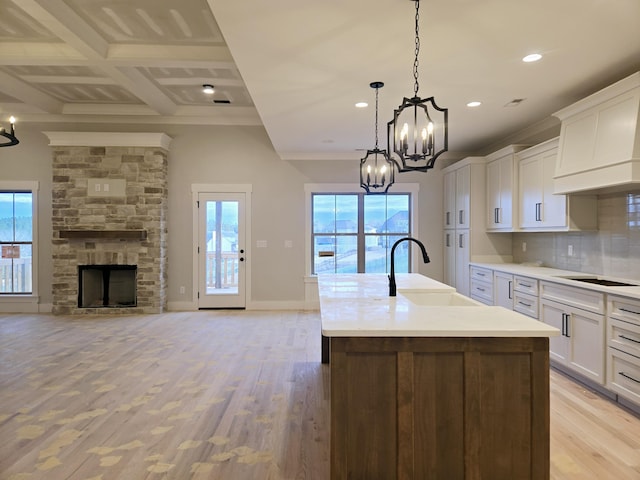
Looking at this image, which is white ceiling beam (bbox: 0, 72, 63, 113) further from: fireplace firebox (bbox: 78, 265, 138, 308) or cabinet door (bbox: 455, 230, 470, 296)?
cabinet door (bbox: 455, 230, 470, 296)

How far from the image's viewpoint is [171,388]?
3430mm

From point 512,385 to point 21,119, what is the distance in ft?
25.6

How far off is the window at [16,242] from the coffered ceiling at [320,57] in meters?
1.48

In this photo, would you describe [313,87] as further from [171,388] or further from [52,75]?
[52,75]

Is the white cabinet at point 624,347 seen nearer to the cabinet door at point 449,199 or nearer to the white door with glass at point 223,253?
the cabinet door at point 449,199

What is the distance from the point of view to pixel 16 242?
6.73 m

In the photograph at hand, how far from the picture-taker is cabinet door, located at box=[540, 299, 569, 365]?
366 cm

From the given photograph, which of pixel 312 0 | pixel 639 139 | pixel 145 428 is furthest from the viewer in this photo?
pixel 639 139

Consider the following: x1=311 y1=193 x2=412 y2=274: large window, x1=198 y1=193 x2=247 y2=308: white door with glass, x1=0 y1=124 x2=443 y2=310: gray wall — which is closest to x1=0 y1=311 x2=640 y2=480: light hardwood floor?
x1=198 y1=193 x2=247 y2=308: white door with glass

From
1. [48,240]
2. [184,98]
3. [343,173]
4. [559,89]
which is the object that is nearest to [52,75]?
[184,98]

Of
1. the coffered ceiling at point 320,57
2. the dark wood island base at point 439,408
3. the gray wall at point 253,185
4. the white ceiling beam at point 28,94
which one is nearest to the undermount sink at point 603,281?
the coffered ceiling at point 320,57

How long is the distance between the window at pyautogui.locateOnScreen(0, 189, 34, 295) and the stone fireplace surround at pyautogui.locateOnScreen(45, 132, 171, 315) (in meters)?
0.70

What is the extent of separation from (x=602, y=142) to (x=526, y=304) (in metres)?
1.74

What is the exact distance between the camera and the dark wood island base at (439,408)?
1.77 meters
